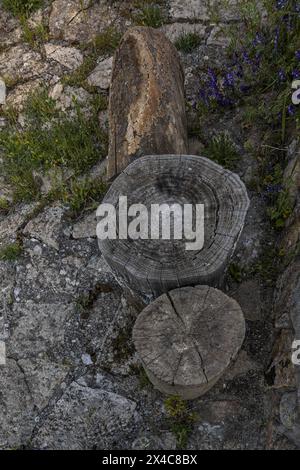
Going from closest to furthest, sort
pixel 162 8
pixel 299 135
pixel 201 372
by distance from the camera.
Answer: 1. pixel 201 372
2. pixel 299 135
3. pixel 162 8

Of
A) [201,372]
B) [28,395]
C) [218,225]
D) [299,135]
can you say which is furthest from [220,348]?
[299,135]

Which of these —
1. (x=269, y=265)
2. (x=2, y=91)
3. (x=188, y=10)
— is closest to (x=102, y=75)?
(x=2, y=91)

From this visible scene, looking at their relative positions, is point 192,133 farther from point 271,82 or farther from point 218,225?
point 218,225

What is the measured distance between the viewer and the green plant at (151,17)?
231 inches

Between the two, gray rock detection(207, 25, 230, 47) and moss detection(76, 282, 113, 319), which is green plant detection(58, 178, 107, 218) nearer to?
moss detection(76, 282, 113, 319)

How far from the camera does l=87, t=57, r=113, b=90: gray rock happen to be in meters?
5.63

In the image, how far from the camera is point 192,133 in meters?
5.00

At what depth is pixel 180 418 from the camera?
3512 millimetres

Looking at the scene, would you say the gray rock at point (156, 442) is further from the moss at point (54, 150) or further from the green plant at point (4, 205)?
the green plant at point (4, 205)

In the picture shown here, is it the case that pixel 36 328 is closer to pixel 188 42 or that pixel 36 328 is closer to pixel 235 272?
pixel 235 272

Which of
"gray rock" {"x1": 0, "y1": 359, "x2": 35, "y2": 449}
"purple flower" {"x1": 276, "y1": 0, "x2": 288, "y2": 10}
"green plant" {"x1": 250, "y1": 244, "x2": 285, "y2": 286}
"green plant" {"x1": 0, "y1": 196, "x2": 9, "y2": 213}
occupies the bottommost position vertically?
"gray rock" {"x1": 0, "y1": 359, "x2": 35, "y2": 449}

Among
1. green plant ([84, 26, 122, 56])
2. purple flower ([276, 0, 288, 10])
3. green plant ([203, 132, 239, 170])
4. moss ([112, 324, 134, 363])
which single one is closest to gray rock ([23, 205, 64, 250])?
moss ([112, 324, 134, 363])

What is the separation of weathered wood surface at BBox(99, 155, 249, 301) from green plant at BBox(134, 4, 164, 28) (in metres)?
3.14

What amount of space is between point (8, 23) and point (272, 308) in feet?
16.6
